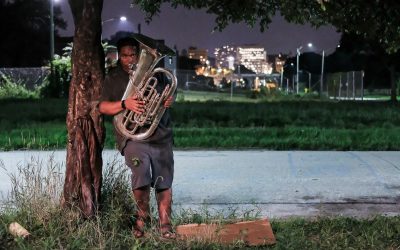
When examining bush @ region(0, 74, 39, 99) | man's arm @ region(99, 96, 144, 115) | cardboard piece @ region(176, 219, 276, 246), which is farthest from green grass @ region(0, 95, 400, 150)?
bush @ region(0, 74, 39, 99)

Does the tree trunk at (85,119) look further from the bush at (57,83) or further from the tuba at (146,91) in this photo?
the bush at (57,83)

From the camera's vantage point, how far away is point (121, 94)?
194 inches

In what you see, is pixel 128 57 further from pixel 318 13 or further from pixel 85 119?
pixel 318 13

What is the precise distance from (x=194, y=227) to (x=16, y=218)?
5.13ft

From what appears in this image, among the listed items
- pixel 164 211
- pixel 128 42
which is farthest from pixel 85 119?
pixel 164 211

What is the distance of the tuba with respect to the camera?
4727 mm

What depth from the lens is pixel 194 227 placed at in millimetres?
5094

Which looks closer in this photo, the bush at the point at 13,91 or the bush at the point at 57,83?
the bush at the point at 57,83

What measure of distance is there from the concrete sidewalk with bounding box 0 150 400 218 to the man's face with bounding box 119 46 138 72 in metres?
1.58

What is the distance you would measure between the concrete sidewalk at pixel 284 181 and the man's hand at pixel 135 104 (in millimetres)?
1700

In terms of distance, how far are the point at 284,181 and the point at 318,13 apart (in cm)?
406

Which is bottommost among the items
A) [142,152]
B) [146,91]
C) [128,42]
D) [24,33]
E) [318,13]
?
[142,152]

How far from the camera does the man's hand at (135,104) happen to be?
15.4 ft

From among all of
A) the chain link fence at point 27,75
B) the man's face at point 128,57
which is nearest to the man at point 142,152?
the man's face at point 128,57
